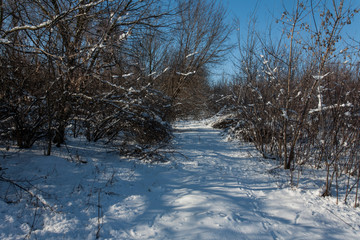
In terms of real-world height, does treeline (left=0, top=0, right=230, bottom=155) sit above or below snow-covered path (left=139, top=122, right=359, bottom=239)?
above

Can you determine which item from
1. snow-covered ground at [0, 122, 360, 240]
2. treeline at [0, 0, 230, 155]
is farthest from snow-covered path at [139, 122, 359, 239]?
treeline at [0, 0, 230, 155]

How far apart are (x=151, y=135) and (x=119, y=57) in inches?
103

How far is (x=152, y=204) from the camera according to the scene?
3.06m

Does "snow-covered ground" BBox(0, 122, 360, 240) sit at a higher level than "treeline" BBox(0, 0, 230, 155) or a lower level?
lower

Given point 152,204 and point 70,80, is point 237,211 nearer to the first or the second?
point 152,204

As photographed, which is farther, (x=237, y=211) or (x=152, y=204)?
(x=152, y=204)

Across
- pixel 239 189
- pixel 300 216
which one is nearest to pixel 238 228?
pixel 300 216

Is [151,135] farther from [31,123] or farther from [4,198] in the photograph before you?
[4,198]

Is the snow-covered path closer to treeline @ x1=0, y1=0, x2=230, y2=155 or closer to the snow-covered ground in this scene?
the snow-covered ground

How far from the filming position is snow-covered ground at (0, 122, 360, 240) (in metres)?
2.40

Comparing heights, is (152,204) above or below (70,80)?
below

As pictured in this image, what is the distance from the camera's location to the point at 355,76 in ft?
14.1

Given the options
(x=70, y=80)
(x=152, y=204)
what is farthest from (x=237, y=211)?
(x=70, y=80)

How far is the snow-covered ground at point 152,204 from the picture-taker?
2400 mm
